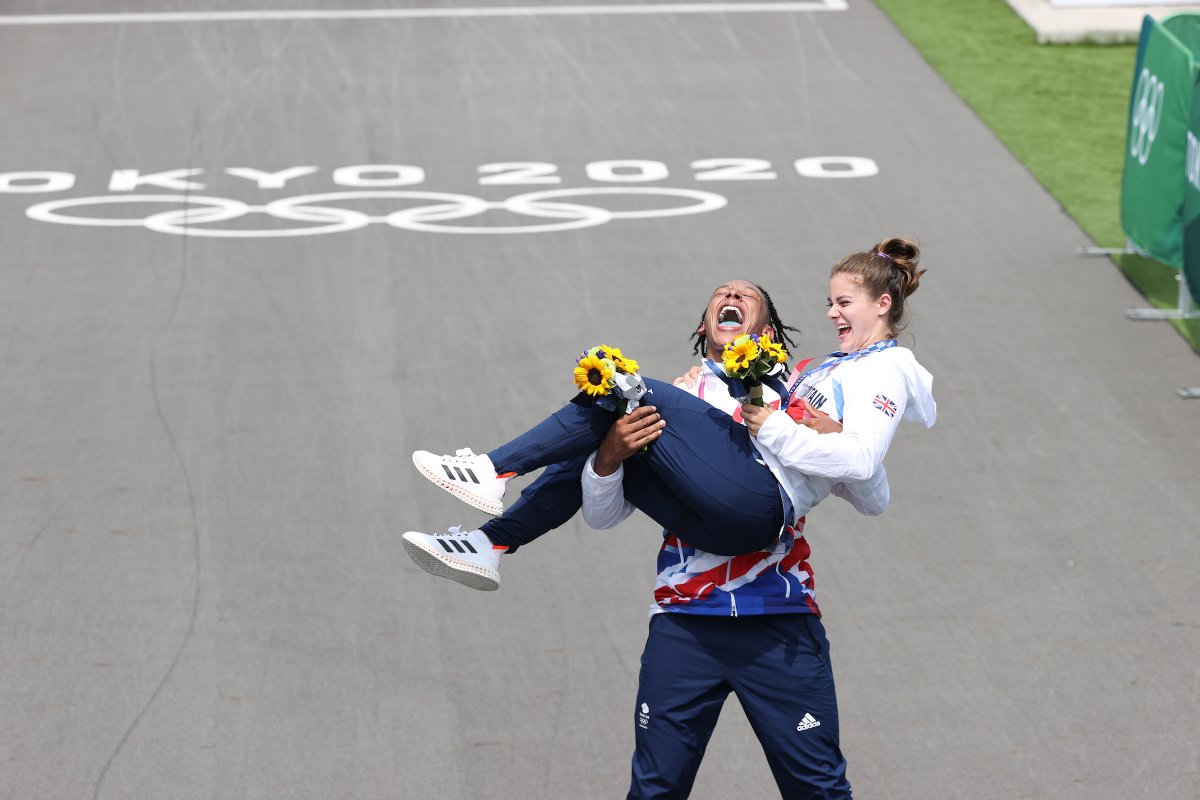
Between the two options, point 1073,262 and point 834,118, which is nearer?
point 1073,262

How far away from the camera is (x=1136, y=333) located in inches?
438

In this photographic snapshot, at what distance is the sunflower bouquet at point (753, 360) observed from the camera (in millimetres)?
4719

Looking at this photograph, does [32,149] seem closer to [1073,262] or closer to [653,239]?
[653,239]

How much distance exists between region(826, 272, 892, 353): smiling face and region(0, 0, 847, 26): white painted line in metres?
13.2

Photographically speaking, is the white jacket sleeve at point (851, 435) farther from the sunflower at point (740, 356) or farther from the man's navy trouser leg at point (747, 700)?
the man's navy trouser leg at point (747, 700)

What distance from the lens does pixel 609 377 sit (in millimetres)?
4754

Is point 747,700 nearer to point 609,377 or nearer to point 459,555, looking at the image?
point 459,555

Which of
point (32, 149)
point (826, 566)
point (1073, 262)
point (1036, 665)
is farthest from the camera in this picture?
point (32, 149)

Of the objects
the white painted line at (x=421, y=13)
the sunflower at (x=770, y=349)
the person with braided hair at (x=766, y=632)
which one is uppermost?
the sunflower at (x=770, y=349)

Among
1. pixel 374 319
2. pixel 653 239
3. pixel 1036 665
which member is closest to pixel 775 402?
pixel 1036 665

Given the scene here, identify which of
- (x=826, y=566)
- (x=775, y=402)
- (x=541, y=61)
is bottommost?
(x=826, y=566)

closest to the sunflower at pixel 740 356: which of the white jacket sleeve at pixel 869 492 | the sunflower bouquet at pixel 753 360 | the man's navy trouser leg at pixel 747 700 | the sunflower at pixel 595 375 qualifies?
the sunflower bouquet at pixel 753 360

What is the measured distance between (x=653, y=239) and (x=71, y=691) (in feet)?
21.5

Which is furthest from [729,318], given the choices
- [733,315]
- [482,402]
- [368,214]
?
[368,214]
